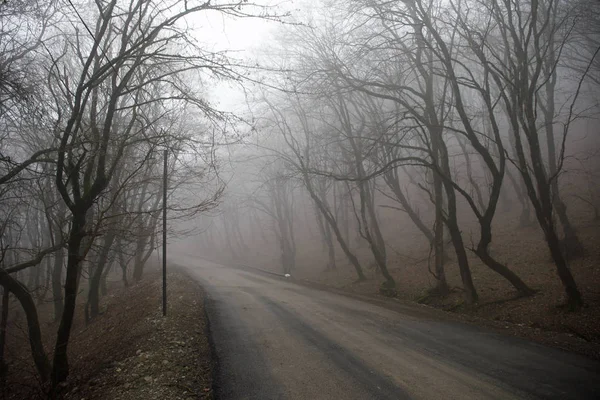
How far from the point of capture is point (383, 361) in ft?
18.6

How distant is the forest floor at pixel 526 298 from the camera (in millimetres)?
6652

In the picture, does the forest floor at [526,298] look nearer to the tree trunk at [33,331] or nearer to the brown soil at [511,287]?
the brown soil at [511,287]

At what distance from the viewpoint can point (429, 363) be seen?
554 cm

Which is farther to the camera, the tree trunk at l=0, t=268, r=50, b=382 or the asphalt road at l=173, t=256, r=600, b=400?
the tree trunk at l=0, t=268, r=50, b=382

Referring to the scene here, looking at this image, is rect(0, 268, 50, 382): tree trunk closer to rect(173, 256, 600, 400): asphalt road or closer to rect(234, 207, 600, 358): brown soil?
rect(173, 256, 600, 400): asphalt road

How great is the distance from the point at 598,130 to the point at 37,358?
128ft

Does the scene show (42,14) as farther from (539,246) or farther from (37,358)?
(539,246)

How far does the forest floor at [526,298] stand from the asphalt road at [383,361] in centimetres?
91

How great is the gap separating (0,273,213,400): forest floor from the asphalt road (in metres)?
0.41

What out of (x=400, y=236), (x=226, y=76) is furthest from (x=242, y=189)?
(x=226, y=76)

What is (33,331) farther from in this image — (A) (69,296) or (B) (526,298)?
(B) (526,298)

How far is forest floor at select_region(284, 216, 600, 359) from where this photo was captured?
21.8 ft

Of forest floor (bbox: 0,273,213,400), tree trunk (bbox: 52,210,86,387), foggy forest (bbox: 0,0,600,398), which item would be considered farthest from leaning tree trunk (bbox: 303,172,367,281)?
tree trunk (bbox: 52,210,86,387)

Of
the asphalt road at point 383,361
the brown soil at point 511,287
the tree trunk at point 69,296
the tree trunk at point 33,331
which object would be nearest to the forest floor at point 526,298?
the brown soil at point 511,287
